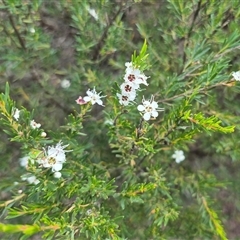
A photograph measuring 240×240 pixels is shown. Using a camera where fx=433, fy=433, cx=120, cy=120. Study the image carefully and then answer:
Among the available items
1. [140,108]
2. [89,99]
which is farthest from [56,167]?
[140,108]

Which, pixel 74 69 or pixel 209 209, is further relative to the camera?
pixel 74 69

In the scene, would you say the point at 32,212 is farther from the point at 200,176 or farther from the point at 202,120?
the point at 200,176

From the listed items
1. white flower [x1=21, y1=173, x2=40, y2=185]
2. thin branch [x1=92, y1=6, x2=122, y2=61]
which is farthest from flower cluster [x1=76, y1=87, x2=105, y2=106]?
thin branch [x1=92, y1=6, x2=122, y2=61]

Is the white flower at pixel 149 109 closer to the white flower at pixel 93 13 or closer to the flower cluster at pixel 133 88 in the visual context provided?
the flower cluster at pixel 133 88

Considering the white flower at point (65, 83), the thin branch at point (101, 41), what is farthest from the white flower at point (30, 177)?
the thin branch at point (101, 41)

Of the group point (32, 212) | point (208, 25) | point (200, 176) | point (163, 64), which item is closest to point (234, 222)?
point (200, 176)
